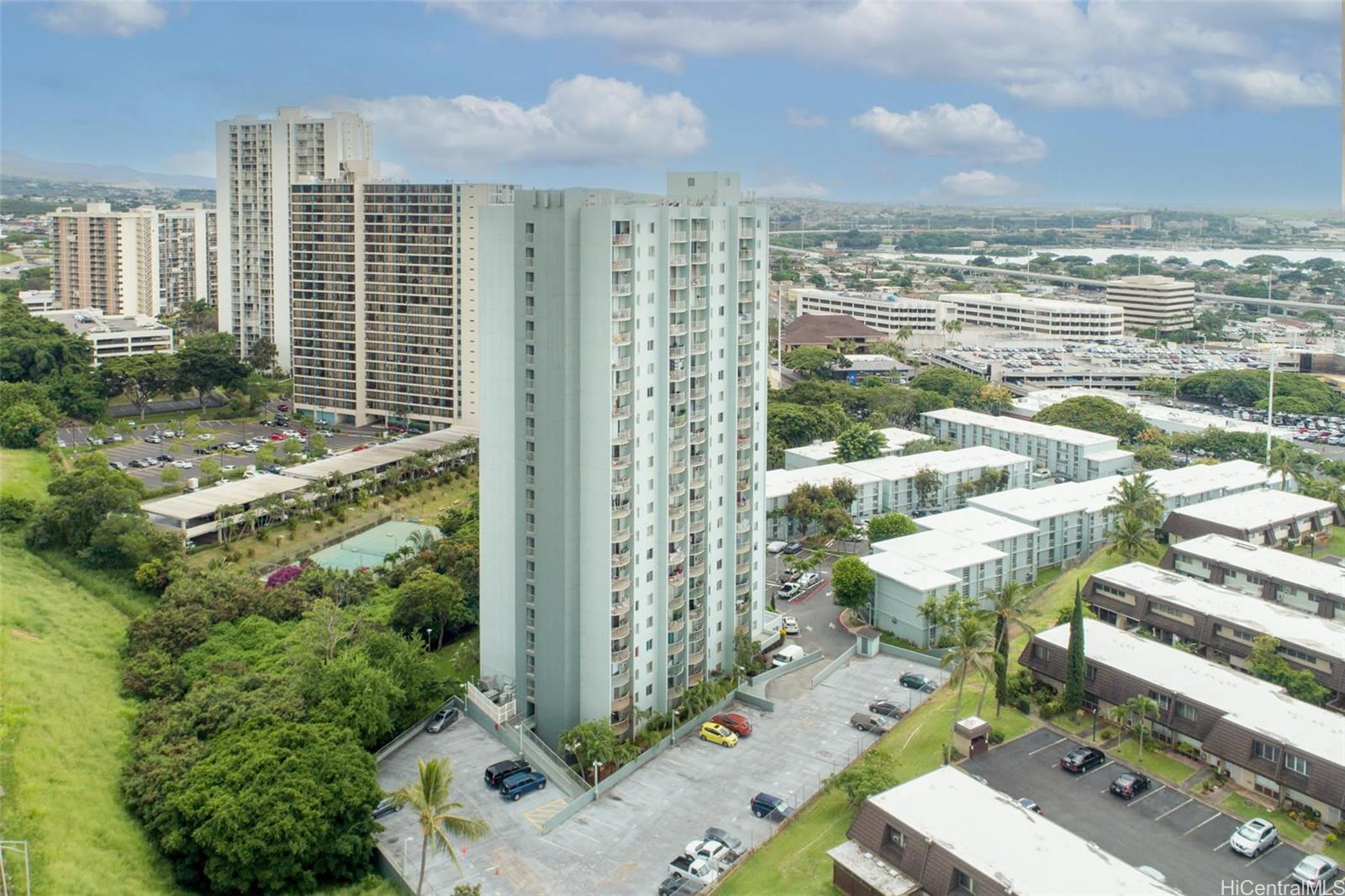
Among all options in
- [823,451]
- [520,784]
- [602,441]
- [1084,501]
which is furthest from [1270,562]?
[520,784]

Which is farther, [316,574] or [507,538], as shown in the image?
[316,574]

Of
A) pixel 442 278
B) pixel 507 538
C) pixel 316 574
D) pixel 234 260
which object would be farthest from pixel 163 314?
pixel 507 538

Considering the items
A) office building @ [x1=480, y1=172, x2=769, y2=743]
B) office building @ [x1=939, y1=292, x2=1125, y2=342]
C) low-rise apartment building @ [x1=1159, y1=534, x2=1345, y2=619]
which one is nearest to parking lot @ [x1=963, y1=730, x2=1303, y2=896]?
office building @ [x1=480, y1=172, x2=769, y2=743]

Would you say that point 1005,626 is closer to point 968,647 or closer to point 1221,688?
point 968,647

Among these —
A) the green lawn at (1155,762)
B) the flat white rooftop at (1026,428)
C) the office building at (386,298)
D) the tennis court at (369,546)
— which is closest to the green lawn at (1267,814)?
the green lawn at (1155,762)

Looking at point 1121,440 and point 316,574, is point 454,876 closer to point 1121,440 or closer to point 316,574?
point 316,574

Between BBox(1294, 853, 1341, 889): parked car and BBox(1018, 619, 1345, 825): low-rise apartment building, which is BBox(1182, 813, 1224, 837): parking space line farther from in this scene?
BBox(1294, 853, 1341, 889): parked car
